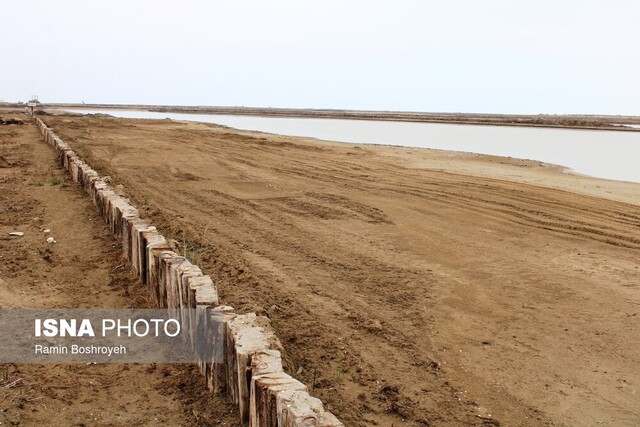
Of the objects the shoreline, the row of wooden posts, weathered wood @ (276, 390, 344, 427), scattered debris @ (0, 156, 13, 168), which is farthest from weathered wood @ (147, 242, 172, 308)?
the shoreline

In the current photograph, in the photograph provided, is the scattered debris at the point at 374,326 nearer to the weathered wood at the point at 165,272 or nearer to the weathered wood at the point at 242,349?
the weathered wood at the point at 242,349

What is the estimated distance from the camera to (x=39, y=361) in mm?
3877

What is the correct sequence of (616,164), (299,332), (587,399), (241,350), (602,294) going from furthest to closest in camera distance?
1. (616,164)
2. (602,294)
3. (299,332)
4. (587,399)
5. (241,350)

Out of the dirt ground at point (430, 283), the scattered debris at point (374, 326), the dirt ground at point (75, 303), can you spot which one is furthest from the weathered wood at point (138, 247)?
the scattered debris at point (374, 326)

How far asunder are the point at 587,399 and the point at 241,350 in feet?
7.99

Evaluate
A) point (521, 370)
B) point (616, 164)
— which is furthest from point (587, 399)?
point (616, 164)

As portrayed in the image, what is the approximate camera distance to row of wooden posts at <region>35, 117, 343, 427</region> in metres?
2.73

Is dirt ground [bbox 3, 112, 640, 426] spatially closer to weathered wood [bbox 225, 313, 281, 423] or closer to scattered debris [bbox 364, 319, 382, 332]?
scattered debris [bbox 364, 319, 382, 332]

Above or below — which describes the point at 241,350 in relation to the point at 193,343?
above

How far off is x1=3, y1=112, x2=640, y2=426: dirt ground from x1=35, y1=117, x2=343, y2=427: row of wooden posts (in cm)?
59

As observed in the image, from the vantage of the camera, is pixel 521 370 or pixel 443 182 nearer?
pixel 521 370

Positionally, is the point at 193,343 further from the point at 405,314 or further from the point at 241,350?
the point at 405,314

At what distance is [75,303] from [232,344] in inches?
82.6

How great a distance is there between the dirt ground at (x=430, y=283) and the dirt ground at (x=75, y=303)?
1.39 ft
